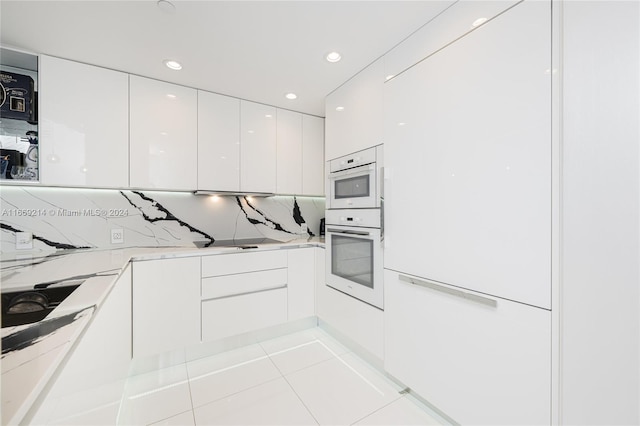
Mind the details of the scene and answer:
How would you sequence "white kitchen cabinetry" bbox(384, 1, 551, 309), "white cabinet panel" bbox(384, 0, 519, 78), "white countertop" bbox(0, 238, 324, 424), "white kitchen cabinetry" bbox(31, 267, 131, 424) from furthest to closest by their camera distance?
"white cabinet panel" bbox(384, 0, 519, 78) → "white kitchen cabinetry" bbox(384, 1, 551, 309) → "white kitchen cabinetry" bbox(31, 267, 131, 424) → "white countertop" bbox(0, 238, 324, 424)

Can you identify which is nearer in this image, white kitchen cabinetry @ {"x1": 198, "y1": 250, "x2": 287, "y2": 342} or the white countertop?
the white countertop

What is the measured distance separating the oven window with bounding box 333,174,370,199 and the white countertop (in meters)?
1.47

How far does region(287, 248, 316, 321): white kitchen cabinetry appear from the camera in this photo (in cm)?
241

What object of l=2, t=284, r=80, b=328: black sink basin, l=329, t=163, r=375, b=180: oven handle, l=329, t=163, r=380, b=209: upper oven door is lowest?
l=2, t=284, r=80, b=328: black sink basin

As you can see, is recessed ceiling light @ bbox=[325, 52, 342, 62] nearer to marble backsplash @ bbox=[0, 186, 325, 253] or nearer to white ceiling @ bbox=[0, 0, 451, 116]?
white ceiling @ bbox=[0, 0, 451, 116]

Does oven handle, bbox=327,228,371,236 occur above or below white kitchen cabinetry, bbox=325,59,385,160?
below

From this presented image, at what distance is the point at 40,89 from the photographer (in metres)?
1.75

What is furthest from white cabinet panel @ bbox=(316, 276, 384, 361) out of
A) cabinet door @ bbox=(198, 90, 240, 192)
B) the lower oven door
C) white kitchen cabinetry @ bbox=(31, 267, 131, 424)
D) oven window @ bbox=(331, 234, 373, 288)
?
white kitchen cabinetry @ bbox=(31, 267, 131, 424)

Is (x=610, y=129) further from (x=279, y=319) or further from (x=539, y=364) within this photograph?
(x=279, y=319)

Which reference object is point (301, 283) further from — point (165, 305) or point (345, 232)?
point (165, 305)

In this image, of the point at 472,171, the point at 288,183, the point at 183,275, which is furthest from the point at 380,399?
the point at 288,183

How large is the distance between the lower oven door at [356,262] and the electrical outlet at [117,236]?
5.93ft

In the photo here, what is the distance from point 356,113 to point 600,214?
5.13 ft

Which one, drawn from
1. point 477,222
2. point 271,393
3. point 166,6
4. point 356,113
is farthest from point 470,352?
point 166,6
